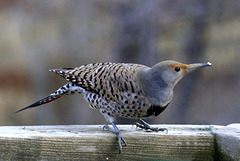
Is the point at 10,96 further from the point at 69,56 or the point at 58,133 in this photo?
the point at 58,133

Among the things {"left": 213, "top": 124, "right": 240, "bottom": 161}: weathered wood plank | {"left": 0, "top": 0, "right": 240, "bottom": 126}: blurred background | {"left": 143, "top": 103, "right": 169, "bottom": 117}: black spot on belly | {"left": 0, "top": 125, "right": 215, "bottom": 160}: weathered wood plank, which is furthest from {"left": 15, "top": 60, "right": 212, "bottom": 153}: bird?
{"left": 0, "top": 0, "right": 240, "bottom": 126}: blurred background

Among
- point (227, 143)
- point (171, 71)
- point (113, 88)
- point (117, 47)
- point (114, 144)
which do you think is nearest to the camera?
point (227, 143)

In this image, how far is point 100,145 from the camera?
9.41ft

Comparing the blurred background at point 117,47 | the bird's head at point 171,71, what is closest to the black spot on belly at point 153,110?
the bird's head at point 171,71

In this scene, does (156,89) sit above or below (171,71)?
below

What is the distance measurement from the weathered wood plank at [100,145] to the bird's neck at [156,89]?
0.26 metres

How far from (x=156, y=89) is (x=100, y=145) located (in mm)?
602

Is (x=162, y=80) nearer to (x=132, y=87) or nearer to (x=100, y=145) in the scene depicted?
(x=132, y=87)

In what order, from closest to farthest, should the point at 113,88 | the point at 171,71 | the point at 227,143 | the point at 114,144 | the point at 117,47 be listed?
the point at 227,143 → the point at 114,144 → the point at 171,71 → the point at 113,88 → the point at 117,47

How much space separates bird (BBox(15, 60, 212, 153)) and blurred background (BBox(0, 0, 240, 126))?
139 cm

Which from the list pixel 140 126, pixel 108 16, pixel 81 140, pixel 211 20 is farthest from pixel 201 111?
pixel 81 140

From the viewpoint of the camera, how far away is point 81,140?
9.29ft

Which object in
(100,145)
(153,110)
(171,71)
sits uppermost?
(171,71)

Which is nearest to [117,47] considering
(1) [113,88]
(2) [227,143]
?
(1) [113,88]
